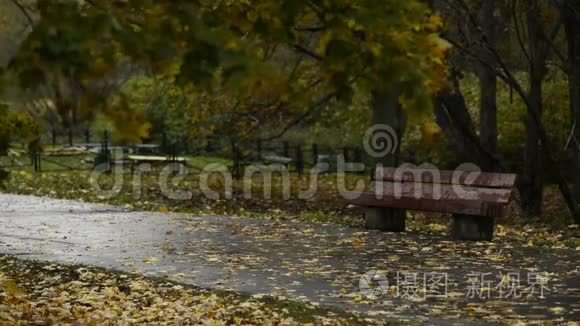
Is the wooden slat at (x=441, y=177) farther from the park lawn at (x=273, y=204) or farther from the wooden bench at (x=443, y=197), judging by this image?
the park lawn at (x=273, y=204)

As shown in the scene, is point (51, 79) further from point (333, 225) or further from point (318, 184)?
point (318, 184)

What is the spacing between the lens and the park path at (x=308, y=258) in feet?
23.3

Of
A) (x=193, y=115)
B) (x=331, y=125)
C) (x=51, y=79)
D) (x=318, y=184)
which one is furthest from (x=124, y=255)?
(x=331, y=125)

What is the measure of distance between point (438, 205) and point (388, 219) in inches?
54.5

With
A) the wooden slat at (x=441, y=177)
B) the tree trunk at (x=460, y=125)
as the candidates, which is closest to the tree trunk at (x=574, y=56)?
the tree trunk at (x=460, y=125)

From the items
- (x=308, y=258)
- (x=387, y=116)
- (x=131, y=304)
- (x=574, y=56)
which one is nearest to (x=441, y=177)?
(x=308, y=258)

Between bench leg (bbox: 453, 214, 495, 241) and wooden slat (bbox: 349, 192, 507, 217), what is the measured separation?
307 millimetres

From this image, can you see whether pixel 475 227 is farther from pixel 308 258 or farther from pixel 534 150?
pixel 534 150

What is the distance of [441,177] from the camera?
1070cm

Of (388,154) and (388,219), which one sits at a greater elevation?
(388,154)

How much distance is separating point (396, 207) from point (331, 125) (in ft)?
69.2

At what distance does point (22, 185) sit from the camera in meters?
19.8

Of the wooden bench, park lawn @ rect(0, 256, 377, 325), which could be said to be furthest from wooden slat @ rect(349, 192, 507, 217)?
park lawn @ rect(0, 256, 377, 325)

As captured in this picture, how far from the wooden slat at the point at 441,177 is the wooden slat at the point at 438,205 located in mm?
258
